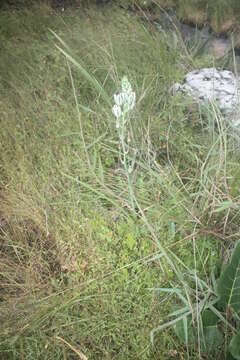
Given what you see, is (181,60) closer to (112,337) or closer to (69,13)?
(69,13)

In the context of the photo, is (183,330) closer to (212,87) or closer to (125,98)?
(125,98)

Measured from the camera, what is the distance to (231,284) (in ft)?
4.04

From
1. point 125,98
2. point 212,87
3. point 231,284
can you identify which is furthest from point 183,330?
point 212,87

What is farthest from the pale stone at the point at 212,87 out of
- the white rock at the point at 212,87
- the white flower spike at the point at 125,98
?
the white flower spike at the point at 125,98

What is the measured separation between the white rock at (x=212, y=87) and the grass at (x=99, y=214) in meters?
0.10

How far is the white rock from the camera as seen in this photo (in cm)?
227

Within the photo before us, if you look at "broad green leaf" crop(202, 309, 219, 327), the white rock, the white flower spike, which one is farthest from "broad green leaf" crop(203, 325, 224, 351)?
the white rock

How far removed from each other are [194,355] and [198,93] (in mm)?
1561

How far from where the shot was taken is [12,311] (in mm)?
1443

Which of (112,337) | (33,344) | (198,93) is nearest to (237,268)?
(112,337)

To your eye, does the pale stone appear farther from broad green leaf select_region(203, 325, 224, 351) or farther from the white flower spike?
broad green leaf select_region(203, 325, 224, 351)

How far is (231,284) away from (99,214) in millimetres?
699

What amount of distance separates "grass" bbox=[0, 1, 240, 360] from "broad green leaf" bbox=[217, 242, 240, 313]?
9 centimetres

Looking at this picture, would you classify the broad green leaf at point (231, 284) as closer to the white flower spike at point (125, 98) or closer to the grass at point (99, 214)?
the grass at point (99, 214)
